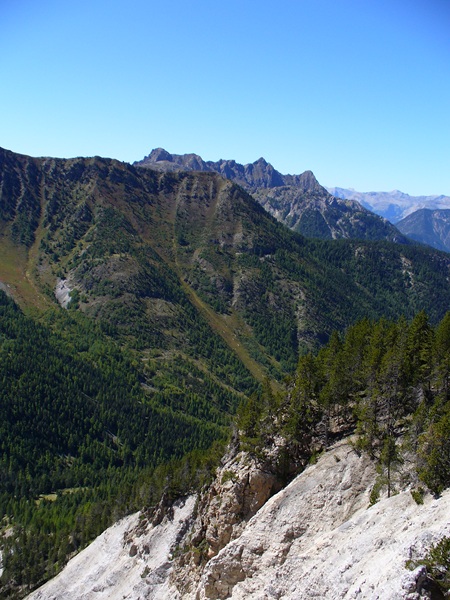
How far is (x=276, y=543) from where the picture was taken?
4584 cm

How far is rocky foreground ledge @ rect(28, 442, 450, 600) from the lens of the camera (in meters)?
33.3

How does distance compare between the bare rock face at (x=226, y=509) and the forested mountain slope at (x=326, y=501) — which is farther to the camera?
the bare rock face at (x=226, y=509)

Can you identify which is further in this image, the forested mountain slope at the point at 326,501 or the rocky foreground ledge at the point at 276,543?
the forested mountain slope at the point at 326,501

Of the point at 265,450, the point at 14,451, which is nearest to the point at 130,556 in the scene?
the point at 265,450

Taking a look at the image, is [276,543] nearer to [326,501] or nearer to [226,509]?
[326,501]

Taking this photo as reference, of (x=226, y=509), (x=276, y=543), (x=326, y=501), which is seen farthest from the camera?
(x=226, y=509)

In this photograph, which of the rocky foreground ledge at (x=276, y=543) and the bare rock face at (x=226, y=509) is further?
the bare rock face at (x=226, y=509)

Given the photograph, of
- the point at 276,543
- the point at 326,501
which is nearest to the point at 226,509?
the point at 276,543

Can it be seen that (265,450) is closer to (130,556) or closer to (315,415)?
(315,415)

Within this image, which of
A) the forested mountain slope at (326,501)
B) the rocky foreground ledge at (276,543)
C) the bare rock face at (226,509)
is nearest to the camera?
the rocky foreground ledge at (276,543)

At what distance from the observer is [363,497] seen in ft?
146

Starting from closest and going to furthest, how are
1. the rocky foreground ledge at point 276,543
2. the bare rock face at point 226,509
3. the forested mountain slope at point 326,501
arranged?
the rocky foreground ledge at point 276,543
the forested mountain slope at point 326,501
the bare rock face at point 226,509

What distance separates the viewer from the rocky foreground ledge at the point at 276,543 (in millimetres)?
33312

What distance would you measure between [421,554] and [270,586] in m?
17.5
